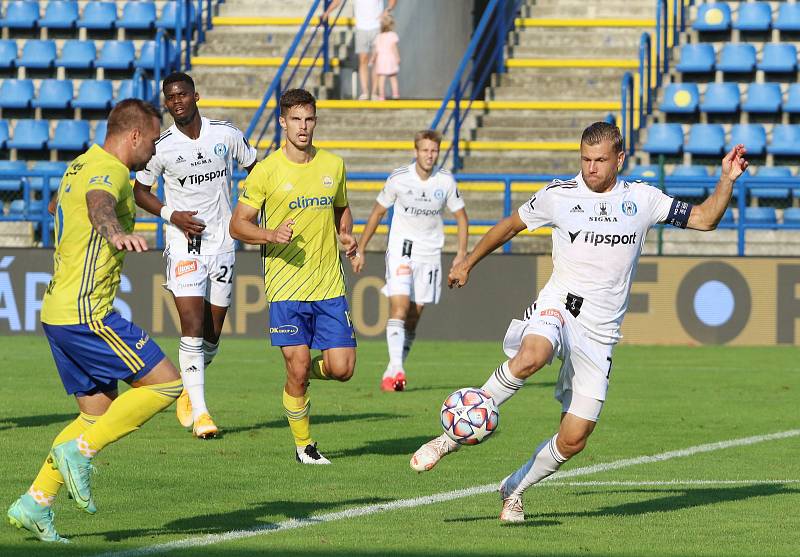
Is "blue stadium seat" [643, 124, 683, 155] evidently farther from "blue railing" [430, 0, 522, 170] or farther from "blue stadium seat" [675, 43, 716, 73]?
"blue railing" [430, 0, 522, 170]

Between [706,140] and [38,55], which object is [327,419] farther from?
[38,55]

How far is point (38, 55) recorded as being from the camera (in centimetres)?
2634

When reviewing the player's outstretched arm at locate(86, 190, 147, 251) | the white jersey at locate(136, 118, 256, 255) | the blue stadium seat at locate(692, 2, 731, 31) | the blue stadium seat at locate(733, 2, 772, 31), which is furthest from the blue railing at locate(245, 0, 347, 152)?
the player's outstretched arm at locate(86, 190, 147, 251)

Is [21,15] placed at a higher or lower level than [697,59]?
higher

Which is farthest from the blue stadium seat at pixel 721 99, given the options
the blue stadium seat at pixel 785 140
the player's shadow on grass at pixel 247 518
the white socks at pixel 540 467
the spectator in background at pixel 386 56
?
the white socks at pixel 540 467

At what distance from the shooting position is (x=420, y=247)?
581 inches

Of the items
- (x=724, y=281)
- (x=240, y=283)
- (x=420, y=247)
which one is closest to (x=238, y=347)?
(x=240, y=283)

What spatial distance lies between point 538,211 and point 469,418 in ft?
3.89

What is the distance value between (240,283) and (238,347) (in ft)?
3.73

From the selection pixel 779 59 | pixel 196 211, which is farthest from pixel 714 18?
pixel 196 211

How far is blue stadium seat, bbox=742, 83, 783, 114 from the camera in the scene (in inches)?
928

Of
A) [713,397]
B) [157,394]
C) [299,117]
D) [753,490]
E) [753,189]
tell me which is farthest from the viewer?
[753,189]

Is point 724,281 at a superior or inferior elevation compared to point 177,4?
inferior

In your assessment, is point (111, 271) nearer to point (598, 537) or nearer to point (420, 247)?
point (598, 537)
